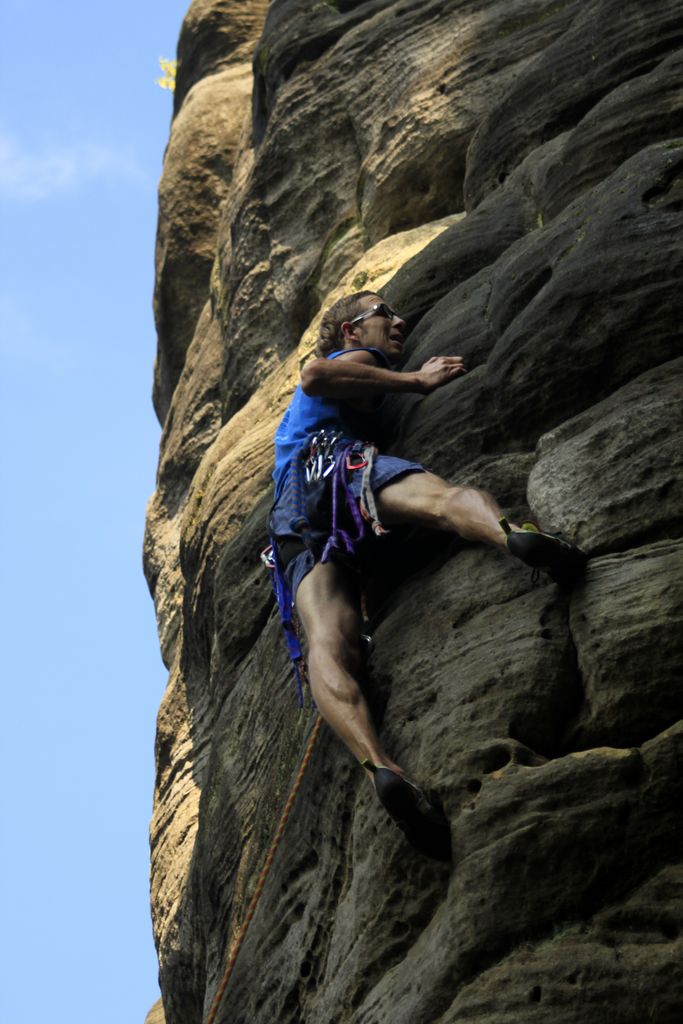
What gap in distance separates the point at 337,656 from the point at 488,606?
0.91 metres

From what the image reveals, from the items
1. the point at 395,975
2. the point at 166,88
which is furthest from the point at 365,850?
the point at 166,88

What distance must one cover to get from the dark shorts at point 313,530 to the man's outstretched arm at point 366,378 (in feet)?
2.11

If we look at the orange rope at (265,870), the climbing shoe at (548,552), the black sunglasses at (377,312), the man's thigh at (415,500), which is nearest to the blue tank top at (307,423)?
the black sunglasses at (377,312)

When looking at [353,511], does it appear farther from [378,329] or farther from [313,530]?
[378,329]

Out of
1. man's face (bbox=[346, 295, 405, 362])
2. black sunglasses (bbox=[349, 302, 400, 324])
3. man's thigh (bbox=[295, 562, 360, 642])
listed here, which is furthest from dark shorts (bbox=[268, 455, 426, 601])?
black sunglasses (bbox=[349, 302, 400, 324])

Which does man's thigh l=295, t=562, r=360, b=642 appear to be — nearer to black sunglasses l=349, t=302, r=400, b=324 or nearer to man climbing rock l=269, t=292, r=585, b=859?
man climbing rock l=269, t=292, r=585, b=859

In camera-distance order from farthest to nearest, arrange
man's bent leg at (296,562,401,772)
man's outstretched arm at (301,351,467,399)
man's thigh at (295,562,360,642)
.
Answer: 1. man's outstretched arm at (301,351,467,399)
2. man's thigh at (295,562,360,642)
3. man's bent leg at (296,562,401,772)

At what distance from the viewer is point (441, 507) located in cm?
817

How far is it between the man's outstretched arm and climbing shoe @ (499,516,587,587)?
7.14 ft

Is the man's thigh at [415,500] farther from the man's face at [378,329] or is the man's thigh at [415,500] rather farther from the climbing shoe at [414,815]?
the man's face at [378,329]

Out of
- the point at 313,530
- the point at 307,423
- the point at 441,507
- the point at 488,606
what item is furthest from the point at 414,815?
the point at 307,423

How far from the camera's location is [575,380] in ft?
27.5

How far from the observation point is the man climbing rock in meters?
7.30

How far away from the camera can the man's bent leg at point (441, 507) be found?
7836 mm
